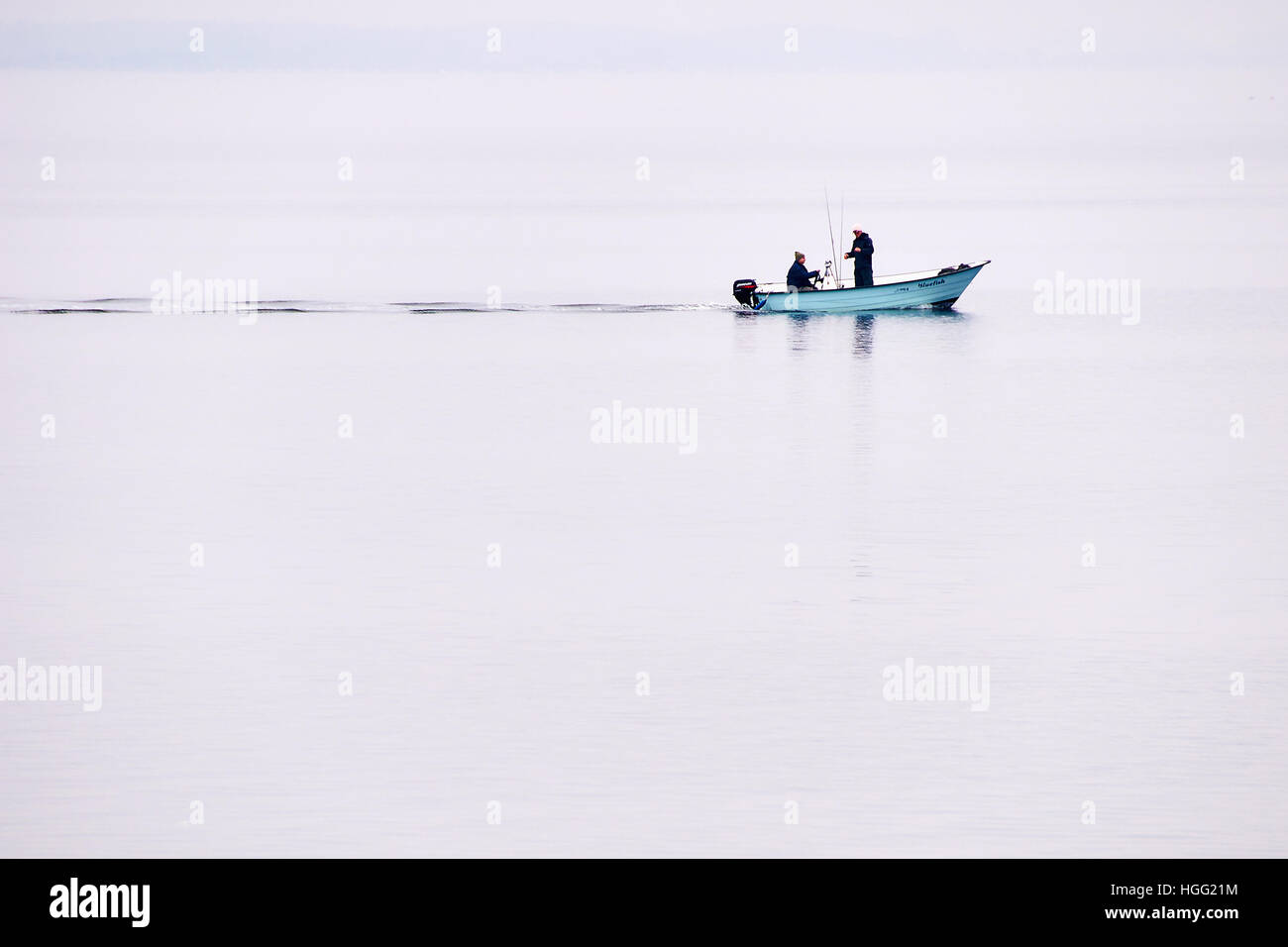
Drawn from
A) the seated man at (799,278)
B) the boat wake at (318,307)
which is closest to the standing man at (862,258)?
the seated man at (799,278)

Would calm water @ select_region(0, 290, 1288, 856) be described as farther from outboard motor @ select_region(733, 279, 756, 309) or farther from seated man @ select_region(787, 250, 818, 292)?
seated man @ select_region(787, 250, 818, 292)

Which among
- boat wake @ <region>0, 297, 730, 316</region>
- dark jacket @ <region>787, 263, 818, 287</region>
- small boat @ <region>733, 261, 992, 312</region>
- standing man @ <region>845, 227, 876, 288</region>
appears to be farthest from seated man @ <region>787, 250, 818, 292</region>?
boat wake @ <region>0, 297, 730, 316</region>

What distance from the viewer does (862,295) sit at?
39.9 m

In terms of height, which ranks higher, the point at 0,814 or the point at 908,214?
the point at 908,214

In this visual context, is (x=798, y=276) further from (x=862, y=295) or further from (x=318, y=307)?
(x=318, y=307)

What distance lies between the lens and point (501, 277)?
60062 mm

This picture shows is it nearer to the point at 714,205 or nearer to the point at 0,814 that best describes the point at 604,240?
the point at 714,205

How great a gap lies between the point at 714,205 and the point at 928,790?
102 m

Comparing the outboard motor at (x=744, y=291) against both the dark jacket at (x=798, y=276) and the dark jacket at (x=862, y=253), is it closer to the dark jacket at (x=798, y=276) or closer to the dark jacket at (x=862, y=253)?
the dark jacket at (x=798, y=276)

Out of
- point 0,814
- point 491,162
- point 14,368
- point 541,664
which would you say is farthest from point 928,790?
point 491,162

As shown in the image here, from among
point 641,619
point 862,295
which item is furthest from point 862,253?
point 641,619

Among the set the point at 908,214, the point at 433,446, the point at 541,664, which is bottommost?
the point at 541,664

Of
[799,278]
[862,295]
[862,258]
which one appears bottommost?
[862,295]

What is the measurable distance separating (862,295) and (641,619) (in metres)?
25.7
